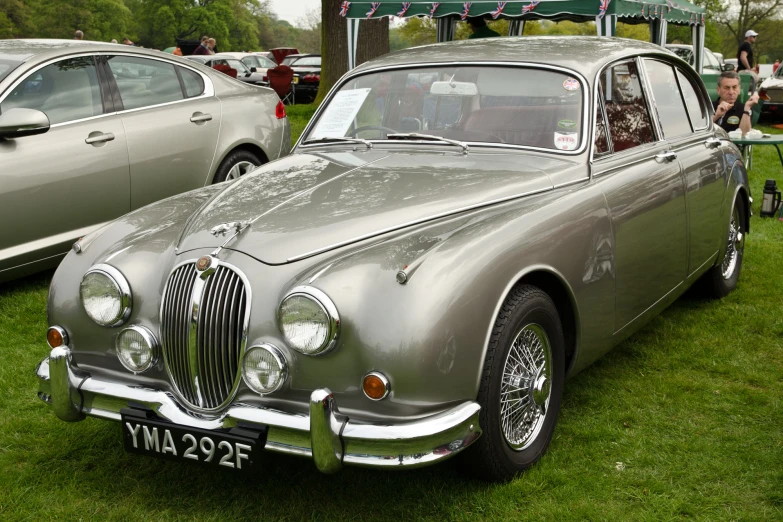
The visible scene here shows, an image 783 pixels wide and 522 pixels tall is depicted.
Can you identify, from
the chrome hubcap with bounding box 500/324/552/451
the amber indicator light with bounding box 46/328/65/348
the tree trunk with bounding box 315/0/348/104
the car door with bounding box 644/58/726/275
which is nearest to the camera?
the chrome hubcap with bounding box 500/324/552/451

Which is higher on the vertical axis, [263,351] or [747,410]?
[263,351]

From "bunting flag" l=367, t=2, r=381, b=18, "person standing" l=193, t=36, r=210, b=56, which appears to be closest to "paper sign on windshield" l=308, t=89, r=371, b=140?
"bunting flag" l=367, t=2, r=381, b=18

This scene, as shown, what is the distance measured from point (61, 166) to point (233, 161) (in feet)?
Answer: 4.88

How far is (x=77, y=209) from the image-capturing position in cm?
561

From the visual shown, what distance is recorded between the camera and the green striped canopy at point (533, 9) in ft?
35.5

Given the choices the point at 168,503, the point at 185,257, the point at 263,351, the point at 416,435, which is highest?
the point at 185,257

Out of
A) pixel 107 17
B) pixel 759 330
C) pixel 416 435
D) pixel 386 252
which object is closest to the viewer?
pixel 416 435

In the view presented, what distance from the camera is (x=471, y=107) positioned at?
4016 millimetres

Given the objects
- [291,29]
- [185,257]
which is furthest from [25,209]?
[291,29]

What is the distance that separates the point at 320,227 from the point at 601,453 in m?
1.52

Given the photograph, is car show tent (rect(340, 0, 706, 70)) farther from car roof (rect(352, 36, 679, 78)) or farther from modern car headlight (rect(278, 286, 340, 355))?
modern car headlight (rect(278, 286, 340, 355))

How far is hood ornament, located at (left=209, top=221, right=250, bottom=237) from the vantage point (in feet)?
10.2

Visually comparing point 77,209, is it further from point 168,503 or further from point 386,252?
point 386,252

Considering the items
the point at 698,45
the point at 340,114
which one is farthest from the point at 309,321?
the point at 698,45
